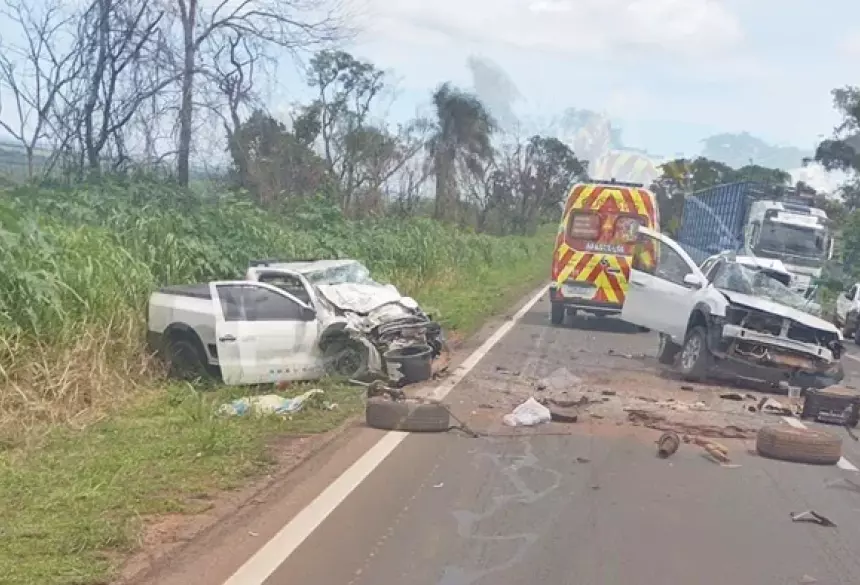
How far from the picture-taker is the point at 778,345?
13180 millimetres

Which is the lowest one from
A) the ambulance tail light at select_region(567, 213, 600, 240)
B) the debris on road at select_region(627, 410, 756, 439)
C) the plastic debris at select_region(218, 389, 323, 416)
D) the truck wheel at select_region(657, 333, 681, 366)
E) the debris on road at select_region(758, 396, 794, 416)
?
the truck wheel at select_region(657, 333, 681, 366)

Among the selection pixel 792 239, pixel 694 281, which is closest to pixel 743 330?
pixel 694 281

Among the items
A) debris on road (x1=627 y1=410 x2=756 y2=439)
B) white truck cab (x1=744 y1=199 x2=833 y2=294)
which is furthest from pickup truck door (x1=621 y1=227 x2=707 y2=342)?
white truck cab (x1=744 y1=199 x2=833 y2=294)

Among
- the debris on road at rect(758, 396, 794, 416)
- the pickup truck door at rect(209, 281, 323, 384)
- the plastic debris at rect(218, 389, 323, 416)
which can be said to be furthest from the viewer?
the debris on road at rect(758, 396, 794, 416)

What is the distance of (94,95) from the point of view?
20812 mm

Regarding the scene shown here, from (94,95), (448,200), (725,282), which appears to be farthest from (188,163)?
(448,200)

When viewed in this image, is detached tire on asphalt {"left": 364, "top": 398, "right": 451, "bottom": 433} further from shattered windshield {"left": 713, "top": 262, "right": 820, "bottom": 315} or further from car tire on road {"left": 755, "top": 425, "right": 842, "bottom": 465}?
shattered windshield {"left": 713, "top": 262, "right": 820, "bottom": 315}

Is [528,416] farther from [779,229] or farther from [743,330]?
[779,229]

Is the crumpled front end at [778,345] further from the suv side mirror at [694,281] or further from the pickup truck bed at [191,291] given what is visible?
the pickup truck bed at [191,291]

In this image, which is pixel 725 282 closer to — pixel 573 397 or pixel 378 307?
pixel 573 397

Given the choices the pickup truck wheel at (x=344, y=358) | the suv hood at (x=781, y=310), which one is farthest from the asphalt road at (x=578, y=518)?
the suv hood at (x=781, y=310)

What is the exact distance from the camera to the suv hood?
13.2 meters

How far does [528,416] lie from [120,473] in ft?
13.6

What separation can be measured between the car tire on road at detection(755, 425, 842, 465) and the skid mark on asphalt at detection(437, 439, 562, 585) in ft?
6.67
